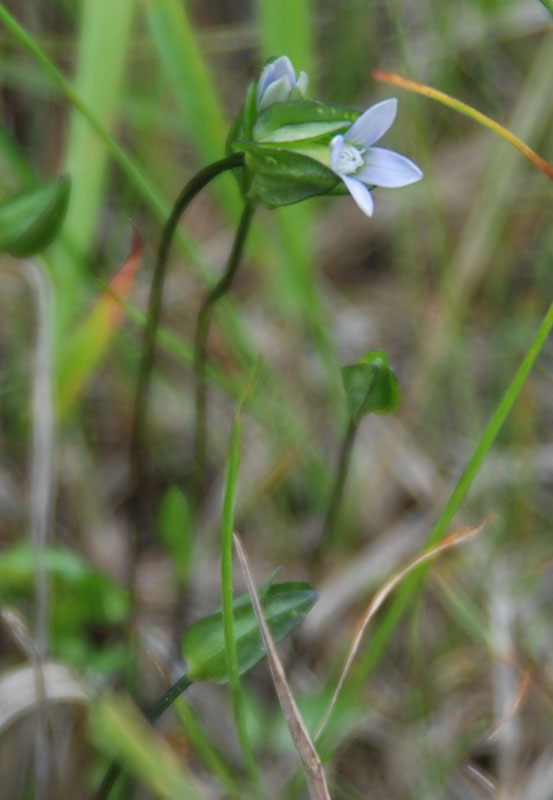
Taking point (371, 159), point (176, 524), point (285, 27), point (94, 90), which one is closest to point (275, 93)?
point (371, 159)

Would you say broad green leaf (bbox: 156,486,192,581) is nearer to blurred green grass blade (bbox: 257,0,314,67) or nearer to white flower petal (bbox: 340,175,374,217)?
white flower petal (bbox: 340,175,374,217)

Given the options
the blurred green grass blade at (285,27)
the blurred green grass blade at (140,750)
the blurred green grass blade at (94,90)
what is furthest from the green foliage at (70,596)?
the blurred green grass blade at (285,27)

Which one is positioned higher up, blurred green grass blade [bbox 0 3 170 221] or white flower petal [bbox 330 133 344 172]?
blurred green grass blade [bbox 0 3 170 221]

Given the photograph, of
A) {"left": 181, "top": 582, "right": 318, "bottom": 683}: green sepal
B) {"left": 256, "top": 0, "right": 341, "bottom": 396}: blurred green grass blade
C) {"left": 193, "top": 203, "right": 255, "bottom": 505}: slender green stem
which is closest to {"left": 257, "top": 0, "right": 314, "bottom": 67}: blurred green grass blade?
{"left": 256, "top": 0, "right": 341, "bottom": 396}: blurred green grass blade

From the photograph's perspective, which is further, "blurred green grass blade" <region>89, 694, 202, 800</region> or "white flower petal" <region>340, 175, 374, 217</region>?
"blurred green grass blade" <region>89, 694, 202, 800</region>

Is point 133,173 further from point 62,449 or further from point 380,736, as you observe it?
point 380,736

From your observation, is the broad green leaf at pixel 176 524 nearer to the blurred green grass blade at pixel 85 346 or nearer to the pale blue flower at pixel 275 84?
the blurred green grass blade at pixel 85 346
